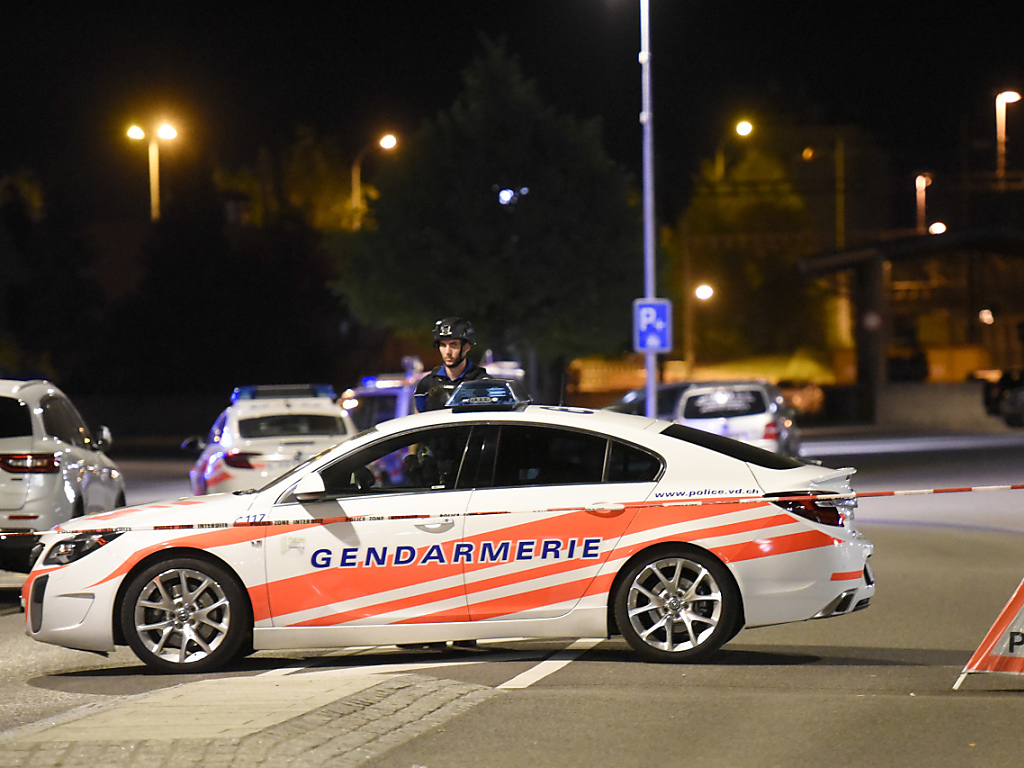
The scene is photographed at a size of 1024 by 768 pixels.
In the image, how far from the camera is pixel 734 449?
831 cm

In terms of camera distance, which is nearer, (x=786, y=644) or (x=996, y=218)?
(x=786, y=644)

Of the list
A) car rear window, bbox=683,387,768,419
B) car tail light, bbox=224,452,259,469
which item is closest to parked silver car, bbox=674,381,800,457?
car rear window, bbox=683,387,768,419

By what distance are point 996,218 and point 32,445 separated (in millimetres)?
→ 64034

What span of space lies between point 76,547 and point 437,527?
6.59ft

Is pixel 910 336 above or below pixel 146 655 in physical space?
above

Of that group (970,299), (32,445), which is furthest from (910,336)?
(32,445)

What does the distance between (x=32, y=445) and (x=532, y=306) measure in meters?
26.2

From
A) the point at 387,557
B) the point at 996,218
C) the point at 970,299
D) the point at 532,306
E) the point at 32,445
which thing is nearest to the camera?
the point at 387,557

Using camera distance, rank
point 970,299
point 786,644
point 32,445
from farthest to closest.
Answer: point 970,299, point 32,445, point 786,644

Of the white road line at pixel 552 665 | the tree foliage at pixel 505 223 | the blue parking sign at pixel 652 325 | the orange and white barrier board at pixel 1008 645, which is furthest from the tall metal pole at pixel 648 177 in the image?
the orange and white barrier board at pixel 1008 645

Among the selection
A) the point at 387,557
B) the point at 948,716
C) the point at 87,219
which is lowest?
the point at 948,716

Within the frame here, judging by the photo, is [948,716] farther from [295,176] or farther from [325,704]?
[295,176]

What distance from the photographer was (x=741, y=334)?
201ft

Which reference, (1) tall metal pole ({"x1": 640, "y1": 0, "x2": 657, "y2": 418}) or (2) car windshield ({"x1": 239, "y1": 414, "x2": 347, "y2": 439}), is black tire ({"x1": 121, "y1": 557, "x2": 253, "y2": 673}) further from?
(1) tall metal pole ({"x1": 640, "y1": 0, "x2": 657, "y2": 418})
